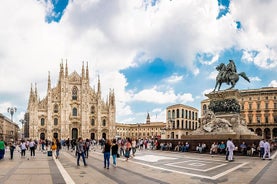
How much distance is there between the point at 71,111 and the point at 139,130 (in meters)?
41.0

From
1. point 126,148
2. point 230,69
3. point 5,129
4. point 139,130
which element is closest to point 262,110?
point 139,130

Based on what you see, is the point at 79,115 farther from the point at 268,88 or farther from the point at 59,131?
the point at 268,88

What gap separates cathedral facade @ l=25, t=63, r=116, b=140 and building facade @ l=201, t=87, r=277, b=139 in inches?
1450

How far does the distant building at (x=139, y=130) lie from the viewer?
10519cm

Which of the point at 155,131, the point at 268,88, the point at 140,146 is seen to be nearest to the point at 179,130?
the point at 155,131

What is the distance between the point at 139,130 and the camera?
10938 centimetres

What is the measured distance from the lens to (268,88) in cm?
7819

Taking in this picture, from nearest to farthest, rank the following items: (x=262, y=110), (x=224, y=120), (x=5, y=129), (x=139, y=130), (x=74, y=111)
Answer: (x=224, y=120) → (x=74, y=111) → (x=262, y=110) → (x=5, y=129) → (x=139, y=130)

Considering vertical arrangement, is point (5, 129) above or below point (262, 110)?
below

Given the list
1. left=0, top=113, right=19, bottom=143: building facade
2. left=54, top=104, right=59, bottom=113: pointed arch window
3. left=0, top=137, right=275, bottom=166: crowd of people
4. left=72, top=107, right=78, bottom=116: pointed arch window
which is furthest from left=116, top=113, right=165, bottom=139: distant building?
left=0, top=137, right=275, bottom=166: crowd of people

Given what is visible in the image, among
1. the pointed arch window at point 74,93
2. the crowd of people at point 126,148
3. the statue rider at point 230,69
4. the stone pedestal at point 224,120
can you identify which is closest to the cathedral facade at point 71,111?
the pointed arch window at point 74,93

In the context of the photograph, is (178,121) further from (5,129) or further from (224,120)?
(224,120)

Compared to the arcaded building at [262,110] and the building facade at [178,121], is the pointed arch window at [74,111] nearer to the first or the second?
the building facade at [178,121]

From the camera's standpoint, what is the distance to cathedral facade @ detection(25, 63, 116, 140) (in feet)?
231
